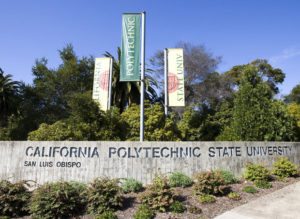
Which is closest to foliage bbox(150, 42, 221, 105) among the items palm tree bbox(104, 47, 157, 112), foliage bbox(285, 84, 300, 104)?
palm tree bbox(104, 47, 157, 112)

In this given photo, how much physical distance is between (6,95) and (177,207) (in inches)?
1049

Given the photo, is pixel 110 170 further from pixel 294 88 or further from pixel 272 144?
pixel 294 88

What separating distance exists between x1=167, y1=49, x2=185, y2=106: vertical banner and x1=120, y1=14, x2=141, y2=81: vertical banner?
296cm

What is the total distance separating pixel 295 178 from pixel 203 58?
1916cm

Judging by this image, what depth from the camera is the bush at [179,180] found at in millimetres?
11242

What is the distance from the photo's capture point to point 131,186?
1094cm

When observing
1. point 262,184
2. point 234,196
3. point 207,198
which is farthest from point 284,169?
point 207,198

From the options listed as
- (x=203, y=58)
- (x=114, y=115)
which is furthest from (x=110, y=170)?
(x=203, y=58)

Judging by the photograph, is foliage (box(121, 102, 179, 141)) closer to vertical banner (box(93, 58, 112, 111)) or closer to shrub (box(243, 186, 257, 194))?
vertical banner (box(93, 58, 112, 111))

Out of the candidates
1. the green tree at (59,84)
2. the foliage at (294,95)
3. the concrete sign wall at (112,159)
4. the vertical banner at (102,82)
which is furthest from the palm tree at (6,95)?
the foliage at (294,95)

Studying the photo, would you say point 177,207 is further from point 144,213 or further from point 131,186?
point 131,186

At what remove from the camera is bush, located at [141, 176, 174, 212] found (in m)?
9.29

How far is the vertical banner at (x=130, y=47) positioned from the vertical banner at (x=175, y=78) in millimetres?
2965

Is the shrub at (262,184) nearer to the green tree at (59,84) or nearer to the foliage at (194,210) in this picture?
the foliage at (194,210)
